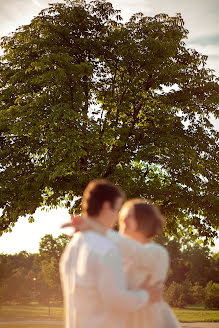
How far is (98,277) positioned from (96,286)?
0.31 ft

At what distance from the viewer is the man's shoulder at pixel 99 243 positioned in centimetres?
317

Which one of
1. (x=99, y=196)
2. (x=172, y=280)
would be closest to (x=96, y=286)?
(x=99, y=196)

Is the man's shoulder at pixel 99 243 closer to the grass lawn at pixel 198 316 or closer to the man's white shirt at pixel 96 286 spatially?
the man's white shirt at pixel 96 286

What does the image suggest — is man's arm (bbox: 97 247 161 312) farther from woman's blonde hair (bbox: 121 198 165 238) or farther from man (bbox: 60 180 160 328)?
woman's blonde hair (bbox: 121 198 165 238)

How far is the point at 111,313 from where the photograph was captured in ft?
10.8

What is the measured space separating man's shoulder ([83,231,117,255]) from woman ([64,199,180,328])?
128 mm

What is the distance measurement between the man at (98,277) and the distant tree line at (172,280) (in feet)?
155

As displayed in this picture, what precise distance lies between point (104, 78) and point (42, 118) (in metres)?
4.65

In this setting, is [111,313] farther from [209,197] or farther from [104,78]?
[104,78]

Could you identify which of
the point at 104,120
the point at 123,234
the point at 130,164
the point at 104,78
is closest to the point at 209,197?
the point at 130,164

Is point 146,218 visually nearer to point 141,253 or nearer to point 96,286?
point 141,253

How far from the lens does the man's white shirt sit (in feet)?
10.3

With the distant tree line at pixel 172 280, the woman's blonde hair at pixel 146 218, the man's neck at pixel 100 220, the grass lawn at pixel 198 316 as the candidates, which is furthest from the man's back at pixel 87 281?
the distant tree line at pixel 172 280

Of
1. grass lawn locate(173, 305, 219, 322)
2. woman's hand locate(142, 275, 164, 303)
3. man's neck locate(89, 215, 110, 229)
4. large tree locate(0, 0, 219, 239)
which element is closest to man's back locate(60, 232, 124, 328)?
man's neck locate(89, 215, 110, 229)
